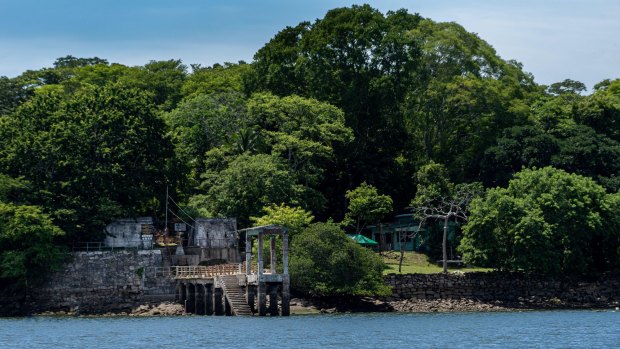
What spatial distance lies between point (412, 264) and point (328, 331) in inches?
1147

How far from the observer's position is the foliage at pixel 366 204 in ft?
283

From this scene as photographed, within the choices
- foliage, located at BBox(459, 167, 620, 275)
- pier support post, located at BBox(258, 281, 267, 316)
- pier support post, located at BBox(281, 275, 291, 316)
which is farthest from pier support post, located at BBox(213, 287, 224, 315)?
foliage, located at BBox(459, 167, 620, 275)

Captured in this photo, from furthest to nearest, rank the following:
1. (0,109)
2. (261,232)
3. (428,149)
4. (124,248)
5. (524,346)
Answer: (0,109) → (428,149) → (124,248) → (261,232) → (524,346)

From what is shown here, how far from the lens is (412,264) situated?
85688 millimetres

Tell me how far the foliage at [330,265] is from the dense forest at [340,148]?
8859 millimetres

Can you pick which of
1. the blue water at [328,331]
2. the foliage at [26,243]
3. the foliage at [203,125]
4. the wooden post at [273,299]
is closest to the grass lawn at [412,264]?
the blue water at [328,331]

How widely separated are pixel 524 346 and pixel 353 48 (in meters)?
47.8

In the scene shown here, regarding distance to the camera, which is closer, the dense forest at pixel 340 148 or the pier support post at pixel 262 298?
the pier support post at pixel 262 298

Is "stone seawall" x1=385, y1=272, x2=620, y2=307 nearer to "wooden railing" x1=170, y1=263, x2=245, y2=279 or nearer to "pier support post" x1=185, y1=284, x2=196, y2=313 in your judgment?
"wooden railing" x1=170, y1=263, x2=245, y2=279

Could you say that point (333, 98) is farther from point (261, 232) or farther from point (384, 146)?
point (261, 232)

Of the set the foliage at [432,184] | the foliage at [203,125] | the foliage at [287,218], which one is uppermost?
the foliage at [203,125]

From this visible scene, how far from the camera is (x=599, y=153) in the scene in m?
89.4

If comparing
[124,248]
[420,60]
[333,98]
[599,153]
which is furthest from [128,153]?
[599,153]

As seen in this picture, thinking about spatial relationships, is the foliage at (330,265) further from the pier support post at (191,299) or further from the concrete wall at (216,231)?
the concrete wall at (216,231)
